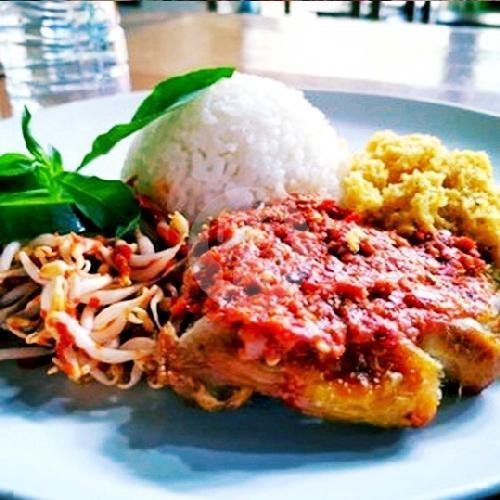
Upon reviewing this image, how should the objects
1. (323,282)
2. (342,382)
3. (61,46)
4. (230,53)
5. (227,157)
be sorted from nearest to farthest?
1. (342,382)
2. (323,282)
3. (227,157)
4. (61,46)
5. (230,53)

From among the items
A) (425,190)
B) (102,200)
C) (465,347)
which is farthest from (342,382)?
(102,200)

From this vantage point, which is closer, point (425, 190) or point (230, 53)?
point (425, 190)

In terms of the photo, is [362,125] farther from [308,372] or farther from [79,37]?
[79,37]

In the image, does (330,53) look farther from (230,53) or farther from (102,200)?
(102,200)

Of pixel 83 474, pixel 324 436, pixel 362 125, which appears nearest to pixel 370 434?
pixel 324 436

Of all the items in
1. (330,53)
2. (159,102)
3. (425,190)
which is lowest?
(330,53)

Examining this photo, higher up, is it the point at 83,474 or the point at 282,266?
the point at 282,266
